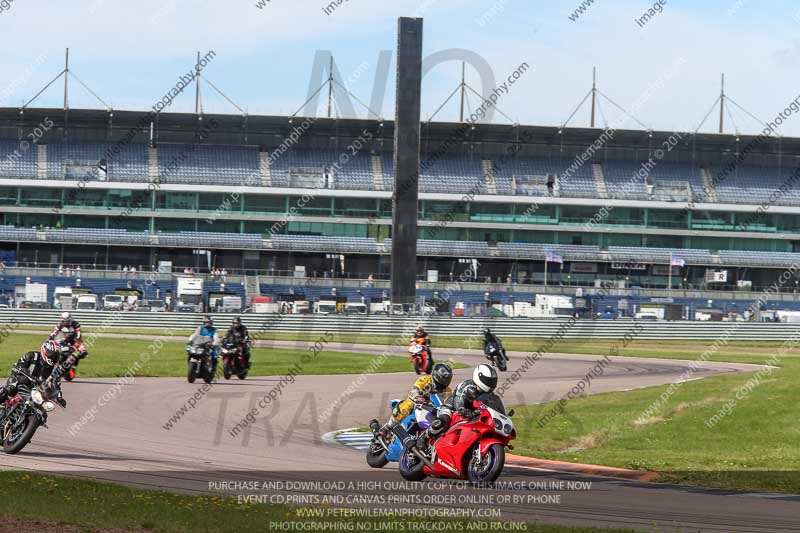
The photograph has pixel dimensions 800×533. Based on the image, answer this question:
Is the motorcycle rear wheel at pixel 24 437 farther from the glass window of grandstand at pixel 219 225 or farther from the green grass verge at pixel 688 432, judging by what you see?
the glass window of grandstand at pixel 219 225

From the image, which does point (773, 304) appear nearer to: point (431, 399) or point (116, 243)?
point (116, 243)

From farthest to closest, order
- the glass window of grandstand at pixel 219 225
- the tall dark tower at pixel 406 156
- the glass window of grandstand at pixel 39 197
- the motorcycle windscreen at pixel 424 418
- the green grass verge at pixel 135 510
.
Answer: the glass window of grandstand at pixel 219 225, the glass window of grandstand at pixel 39 197, the tall dark tower at pixel 406 156, the motorcycle windscreen at pixel 424 418, the green grass verge at pixel 135 510

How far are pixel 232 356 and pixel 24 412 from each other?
16.3 metres

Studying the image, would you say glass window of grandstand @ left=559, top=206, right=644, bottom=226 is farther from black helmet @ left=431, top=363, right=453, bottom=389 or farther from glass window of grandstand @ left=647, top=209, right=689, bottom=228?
black helmet @ left=431, top=363, right=453, bottom=389

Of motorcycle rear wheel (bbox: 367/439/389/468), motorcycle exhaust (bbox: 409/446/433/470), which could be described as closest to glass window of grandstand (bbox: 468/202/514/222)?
motorcycle rear wheel (bbox: 367/439/389/468)

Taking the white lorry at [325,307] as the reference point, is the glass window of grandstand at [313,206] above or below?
above

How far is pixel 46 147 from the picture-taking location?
89.1 meters

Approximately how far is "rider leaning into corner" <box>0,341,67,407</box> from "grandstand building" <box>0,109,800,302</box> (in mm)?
66292

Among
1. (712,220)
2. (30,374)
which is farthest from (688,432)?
(712,220)

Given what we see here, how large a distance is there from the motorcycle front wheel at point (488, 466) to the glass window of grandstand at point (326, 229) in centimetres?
7381

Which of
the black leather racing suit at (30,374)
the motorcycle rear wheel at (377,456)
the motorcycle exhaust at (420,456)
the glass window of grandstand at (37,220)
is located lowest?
the motorcycle rear wheel at (377,456)

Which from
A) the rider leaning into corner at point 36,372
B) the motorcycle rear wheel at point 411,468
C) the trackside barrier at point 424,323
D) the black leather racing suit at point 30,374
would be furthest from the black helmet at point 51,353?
the trackside barrier at point 424,323

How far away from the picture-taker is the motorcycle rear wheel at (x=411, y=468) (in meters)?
14.5

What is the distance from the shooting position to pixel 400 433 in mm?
14906
